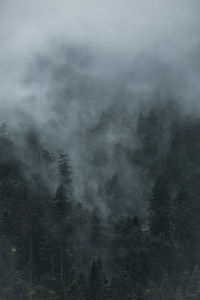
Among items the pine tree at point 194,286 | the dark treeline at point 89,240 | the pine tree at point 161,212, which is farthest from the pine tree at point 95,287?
the pine tree at point 161,212

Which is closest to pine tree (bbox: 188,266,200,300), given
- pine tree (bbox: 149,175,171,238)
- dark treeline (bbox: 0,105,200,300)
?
dark treeline (bbox: 0,105,200,300)

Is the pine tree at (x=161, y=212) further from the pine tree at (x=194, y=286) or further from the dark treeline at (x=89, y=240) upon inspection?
the pine tree at (x=194, y=286)

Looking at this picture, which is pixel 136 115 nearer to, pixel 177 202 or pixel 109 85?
pixel 109 85

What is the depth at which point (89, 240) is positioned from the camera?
70.5 meters

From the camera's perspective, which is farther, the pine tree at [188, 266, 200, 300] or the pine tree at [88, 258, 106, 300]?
the pine tree at [188, 266, 200, 300]

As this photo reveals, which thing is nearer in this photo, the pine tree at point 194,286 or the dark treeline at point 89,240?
the dark treeline at point 89,240

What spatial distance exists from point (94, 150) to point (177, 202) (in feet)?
91.0

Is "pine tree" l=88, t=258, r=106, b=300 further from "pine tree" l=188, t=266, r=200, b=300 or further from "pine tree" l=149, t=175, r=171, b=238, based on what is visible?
"pine tree" l=149, t=175, r=171, b=238

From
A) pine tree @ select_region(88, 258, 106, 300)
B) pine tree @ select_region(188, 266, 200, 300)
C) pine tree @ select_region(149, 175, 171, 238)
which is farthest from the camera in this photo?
pine tree @ select_region(149, 175, 171, 238)

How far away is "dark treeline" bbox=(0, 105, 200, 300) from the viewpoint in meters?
60.3

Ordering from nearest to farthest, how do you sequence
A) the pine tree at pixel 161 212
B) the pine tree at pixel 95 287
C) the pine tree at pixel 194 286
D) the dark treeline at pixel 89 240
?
the pine tree at pixel 95 287 → the dark treeline at pixel 89 240 → the pine tree at pixel 194 286 → the pine tree at pixel 161 212

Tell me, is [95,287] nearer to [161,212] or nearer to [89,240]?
[89,240]

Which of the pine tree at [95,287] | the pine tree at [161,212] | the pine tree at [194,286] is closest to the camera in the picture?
the pine tree at [95,287]

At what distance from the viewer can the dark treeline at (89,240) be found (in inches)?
2373
